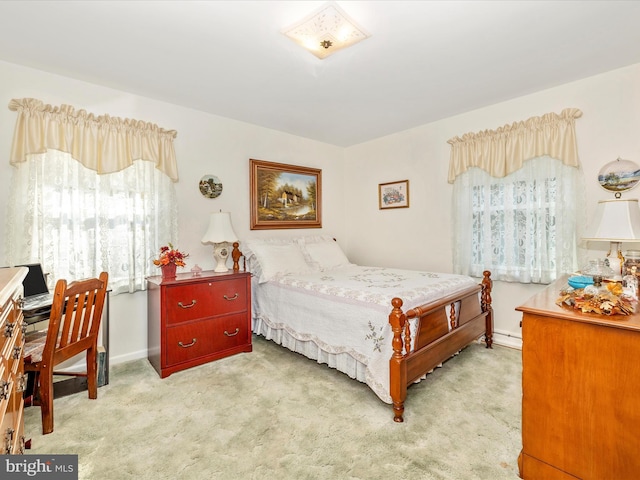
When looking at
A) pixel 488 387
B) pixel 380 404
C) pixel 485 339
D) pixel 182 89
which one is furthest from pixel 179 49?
pixel 485 339

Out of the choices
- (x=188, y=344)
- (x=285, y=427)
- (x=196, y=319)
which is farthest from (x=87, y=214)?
(x=285, y=427)

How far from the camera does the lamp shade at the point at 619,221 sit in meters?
2.05

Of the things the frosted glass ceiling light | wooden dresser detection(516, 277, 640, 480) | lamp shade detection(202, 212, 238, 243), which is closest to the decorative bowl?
wooden dresser detection(516, 277, 640, 480)

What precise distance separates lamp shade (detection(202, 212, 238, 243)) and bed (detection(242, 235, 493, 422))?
14.1 inches

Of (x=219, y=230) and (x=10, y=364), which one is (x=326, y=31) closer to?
(x=219, y=230)

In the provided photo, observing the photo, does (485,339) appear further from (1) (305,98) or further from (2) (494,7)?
(1) (305,98)

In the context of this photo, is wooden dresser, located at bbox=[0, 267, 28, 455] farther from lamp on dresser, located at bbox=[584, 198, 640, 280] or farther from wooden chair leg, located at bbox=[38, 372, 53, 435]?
lamp on dresser, located at bbox=[584, 198, 640, 280]

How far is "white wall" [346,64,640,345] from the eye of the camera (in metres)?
2.65

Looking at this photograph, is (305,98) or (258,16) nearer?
(258,16)

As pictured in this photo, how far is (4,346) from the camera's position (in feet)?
3.74

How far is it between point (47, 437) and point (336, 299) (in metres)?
2.01

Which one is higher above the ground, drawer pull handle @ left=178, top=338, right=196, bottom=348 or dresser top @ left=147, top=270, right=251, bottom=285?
dresser top @ left=147, top=270, right=251, bottom=285

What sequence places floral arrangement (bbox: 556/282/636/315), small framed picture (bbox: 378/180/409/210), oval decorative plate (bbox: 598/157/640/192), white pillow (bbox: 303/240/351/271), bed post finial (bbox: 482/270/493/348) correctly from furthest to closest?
small framed picture (bbox: 378/180/409/210)
white pillow (bbox: 303/240/351/271)
bed post finial (bbox: 482/270/493/348)
oval decorative plate (bbox: 598/157/640/192)
floral arrangement (bbox: 556/282/636/315)

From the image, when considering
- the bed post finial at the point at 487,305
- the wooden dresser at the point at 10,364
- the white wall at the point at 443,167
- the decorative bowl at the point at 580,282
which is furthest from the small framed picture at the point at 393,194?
the wooden dresser at the point at 10,364
